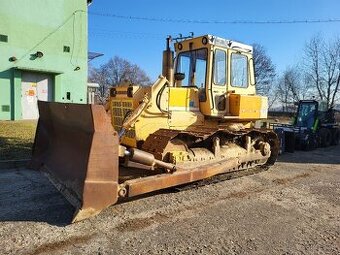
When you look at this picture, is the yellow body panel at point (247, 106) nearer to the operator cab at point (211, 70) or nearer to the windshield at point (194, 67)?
the operator cab at point (211, 70)

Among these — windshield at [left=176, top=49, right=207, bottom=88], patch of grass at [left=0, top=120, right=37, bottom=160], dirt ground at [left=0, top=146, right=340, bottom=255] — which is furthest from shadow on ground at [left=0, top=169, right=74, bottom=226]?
windshield at [left=176, top=49, right=207, bottom=88]

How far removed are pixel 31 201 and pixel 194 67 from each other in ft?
13.9

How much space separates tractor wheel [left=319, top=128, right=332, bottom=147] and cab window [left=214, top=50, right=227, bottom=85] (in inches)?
412

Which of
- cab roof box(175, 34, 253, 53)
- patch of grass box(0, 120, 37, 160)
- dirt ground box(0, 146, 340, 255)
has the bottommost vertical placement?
dirt ground box(0, 146, 340, 255)

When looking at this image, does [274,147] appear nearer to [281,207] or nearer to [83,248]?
[281,207]

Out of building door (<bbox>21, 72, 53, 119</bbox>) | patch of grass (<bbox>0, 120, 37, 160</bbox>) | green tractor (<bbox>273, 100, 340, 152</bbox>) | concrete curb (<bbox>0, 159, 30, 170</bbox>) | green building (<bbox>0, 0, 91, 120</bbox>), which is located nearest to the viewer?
concrete curb (<bbox>0, 159, 30, 170</bbox>)

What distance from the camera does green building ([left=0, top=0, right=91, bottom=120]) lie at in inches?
739

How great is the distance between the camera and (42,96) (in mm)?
20703

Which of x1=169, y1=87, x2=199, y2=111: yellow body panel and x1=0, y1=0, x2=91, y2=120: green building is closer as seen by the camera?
x1=169, y1=87, x2=199, y2=111: yellow body panel

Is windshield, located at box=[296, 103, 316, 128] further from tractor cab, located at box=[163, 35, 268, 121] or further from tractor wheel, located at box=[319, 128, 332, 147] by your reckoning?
tractor cab, located at box=[163, 35, 268, 121]

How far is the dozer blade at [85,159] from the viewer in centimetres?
490

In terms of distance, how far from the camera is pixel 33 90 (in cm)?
2033

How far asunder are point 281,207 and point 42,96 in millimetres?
17377

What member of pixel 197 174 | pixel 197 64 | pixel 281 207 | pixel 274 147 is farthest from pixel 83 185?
pixel 274 147
